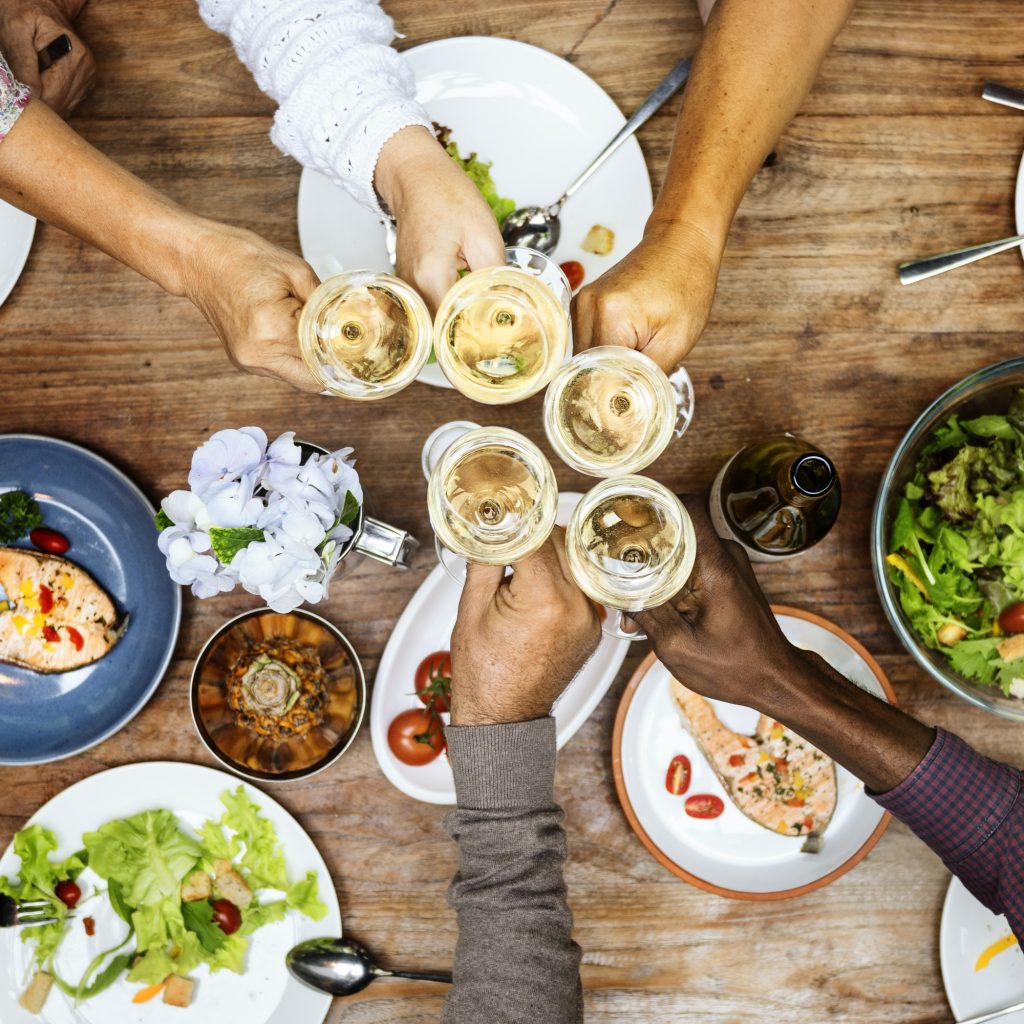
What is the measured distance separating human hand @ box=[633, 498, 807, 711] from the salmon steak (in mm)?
323

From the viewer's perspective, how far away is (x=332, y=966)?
173 cm

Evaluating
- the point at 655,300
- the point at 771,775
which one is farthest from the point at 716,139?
the point at 771,775

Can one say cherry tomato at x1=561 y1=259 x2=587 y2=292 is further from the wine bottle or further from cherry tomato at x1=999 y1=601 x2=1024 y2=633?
cherry tomato at x1=999 y1=601 x2=1024 y2=633

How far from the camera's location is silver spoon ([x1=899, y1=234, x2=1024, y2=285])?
177cm

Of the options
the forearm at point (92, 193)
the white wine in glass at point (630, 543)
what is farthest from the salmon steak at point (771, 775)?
the forearm at point (92, 193)

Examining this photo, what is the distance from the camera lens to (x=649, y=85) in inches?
71.4

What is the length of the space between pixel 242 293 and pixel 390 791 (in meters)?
1.05

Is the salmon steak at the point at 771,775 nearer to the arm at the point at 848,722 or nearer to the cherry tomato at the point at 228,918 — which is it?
the arm at the point at 848,722

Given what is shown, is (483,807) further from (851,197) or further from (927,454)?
(851,197)

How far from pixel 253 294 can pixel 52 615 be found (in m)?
0.84

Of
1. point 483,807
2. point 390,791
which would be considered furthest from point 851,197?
point 390,791

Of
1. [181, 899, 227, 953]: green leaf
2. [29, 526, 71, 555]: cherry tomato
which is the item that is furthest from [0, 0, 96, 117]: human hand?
[181, 899, 227, 953]: green leaf

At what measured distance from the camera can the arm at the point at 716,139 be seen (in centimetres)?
141

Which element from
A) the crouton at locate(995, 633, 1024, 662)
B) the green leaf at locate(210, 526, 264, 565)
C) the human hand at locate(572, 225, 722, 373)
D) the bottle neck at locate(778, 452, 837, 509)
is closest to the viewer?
the green leaf at locate(210, 526, 264, 565)
